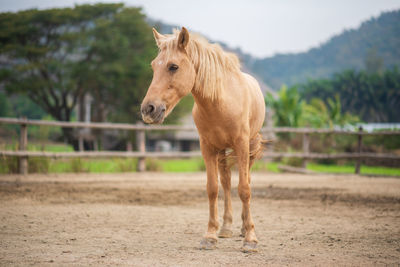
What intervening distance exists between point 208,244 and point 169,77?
1664 millimetres

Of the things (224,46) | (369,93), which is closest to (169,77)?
(224,46)

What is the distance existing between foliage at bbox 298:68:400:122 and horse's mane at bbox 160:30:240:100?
39194 millimetres

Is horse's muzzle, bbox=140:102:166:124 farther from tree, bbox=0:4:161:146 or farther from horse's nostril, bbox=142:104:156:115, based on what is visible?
tree, bbox=0:4:161:146

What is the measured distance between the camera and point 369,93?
41.6 meters

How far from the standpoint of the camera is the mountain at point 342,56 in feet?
169

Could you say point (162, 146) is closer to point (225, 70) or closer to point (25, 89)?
point (25, 89)

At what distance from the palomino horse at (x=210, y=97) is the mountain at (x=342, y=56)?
53479 mm

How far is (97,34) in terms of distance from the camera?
21719 mm

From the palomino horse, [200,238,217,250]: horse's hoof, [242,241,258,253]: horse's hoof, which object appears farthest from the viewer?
[200,238,217,250]: horse's hoof

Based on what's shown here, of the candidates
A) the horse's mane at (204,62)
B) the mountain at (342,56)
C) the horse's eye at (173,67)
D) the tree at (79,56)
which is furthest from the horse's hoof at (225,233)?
the mountain at (342,56)

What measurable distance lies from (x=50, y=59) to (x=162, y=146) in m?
9.75

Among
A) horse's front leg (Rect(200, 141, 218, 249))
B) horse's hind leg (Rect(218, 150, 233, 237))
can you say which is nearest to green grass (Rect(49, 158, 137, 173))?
horse's hind leg (Rect(218, 150, 233, 237))

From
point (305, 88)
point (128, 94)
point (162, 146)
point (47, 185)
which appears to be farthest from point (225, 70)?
point (305, 88)

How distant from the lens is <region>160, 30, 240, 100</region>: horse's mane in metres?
3.38
